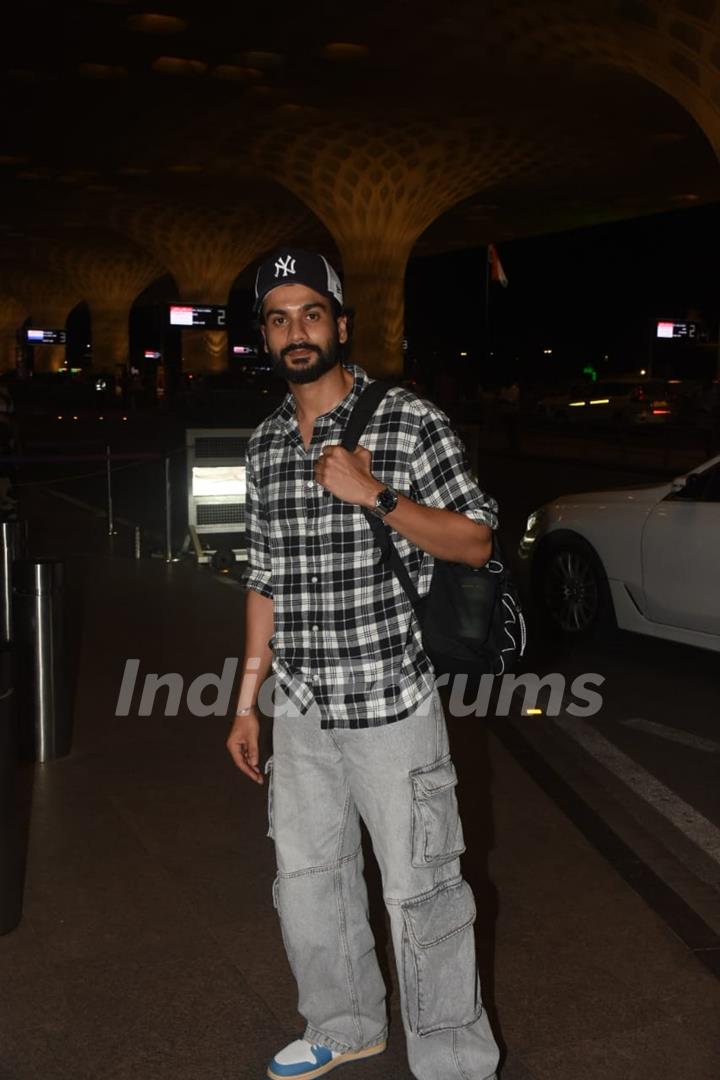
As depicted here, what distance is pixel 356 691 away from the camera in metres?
3.18

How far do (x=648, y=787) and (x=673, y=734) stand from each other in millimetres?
1039

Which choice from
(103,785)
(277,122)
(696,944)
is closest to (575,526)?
(103,785)

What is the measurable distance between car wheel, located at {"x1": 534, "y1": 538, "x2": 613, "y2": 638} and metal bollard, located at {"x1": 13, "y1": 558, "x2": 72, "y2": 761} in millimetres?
4351

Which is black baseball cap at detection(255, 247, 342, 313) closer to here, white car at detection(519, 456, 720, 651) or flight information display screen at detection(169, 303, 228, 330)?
white car at detection(519, 456, 720, 651)

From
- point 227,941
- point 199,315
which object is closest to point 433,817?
point 227,941

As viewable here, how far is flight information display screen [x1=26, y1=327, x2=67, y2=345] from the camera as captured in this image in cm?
8294

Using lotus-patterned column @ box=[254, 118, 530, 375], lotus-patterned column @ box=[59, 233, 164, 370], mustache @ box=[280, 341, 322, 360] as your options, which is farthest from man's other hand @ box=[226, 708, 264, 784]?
lotus-patterned column @ box=[59, 233, 164, 370]

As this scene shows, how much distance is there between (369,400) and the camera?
319 centimetres

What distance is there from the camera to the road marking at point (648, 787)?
18.4 ft

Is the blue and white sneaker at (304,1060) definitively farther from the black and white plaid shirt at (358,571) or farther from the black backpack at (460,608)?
the black backpack at (460,608)

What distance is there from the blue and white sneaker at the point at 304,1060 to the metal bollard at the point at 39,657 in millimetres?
3347

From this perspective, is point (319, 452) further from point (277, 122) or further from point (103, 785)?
point (277, 122)

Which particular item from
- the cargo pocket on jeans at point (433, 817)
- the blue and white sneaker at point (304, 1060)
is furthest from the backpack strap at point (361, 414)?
the blue and white sneaker at point (304, 1060)

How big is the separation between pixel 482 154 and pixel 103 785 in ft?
95.9
